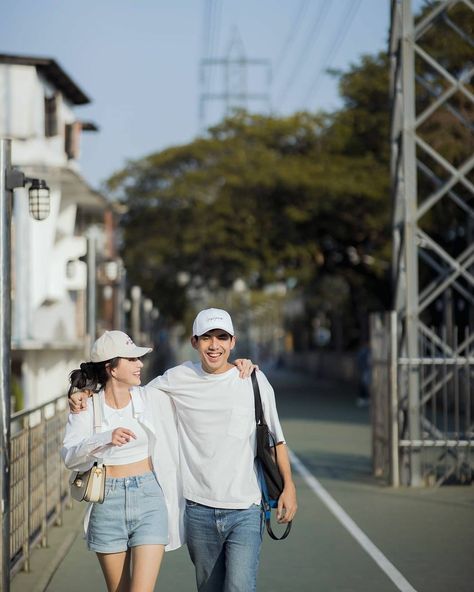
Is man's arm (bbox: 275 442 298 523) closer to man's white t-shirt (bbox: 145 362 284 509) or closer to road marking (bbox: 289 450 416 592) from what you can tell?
man's white t-shirt (bbox: 145 362 284 509)

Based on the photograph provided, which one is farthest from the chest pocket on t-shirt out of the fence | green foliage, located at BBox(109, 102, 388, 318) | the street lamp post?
green foliage, located at BBox(109, 102, 388, 318)

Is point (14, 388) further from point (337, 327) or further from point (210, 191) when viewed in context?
point (337, 327)

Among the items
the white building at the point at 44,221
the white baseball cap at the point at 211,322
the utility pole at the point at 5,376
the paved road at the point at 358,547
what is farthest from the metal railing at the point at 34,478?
the white building at the point at 44,221

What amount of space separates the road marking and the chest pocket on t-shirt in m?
3.40

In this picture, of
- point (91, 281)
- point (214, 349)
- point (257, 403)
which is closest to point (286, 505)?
point (257, 403)

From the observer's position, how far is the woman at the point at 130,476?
643 centimetres

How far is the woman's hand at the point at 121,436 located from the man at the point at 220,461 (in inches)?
11.3

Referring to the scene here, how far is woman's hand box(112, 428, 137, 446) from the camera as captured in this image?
6285 millimetres

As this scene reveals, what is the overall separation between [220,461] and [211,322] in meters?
0.65

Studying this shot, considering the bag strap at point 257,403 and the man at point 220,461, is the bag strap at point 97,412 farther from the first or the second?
the bag strap at point 257,403

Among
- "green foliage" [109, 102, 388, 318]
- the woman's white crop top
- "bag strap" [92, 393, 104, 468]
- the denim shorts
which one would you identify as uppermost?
"green foliage" [109, 102, 388, 318]

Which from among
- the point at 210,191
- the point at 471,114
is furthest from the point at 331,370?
the point at 471,114

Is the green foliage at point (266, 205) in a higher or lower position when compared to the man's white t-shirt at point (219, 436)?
higher

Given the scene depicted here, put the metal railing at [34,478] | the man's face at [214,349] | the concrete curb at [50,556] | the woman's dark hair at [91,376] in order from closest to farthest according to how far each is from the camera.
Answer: the man's face at [214,349]
the woman's dark hair at [91,376]
the concrete curb at [50,556]
the metal railing at [34,478]
